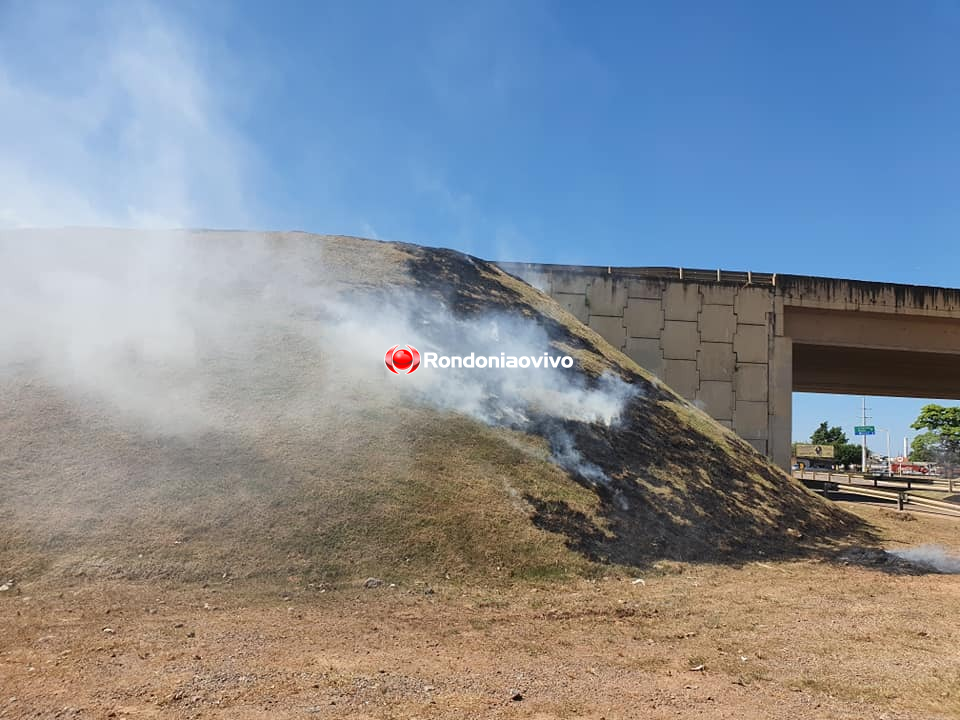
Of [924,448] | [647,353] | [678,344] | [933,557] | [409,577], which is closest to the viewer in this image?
[409,577]

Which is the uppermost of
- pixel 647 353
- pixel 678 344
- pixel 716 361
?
pixel 678 344

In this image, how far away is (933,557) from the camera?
12.8m

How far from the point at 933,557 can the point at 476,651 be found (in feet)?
35.7

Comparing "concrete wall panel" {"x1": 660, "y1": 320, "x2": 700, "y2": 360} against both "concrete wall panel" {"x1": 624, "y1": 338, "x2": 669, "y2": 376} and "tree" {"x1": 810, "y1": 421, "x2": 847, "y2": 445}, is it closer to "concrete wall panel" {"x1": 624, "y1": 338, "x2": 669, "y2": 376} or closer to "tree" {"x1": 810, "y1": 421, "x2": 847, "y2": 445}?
"concrete wall panel" {"x1": 624, "y1": 338, "x2": 669, "y2": 376}

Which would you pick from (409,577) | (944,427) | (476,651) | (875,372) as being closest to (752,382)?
(875,372)

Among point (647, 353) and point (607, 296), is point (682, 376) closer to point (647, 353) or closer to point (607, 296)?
point (647, 353)

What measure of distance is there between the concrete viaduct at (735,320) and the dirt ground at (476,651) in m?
15.2

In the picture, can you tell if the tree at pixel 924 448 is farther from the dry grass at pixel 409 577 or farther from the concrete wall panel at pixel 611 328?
the dry grass at pixel 409 577

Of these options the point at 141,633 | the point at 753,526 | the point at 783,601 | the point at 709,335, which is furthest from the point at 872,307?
the point at 141,633

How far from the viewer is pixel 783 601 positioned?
9.27m

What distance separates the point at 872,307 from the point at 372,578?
24.9m

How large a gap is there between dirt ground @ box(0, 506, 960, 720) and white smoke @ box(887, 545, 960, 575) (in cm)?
248

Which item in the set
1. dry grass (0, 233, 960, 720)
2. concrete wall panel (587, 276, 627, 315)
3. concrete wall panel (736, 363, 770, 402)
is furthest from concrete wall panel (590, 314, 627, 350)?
dry grass (0, 233, 960, 720)
